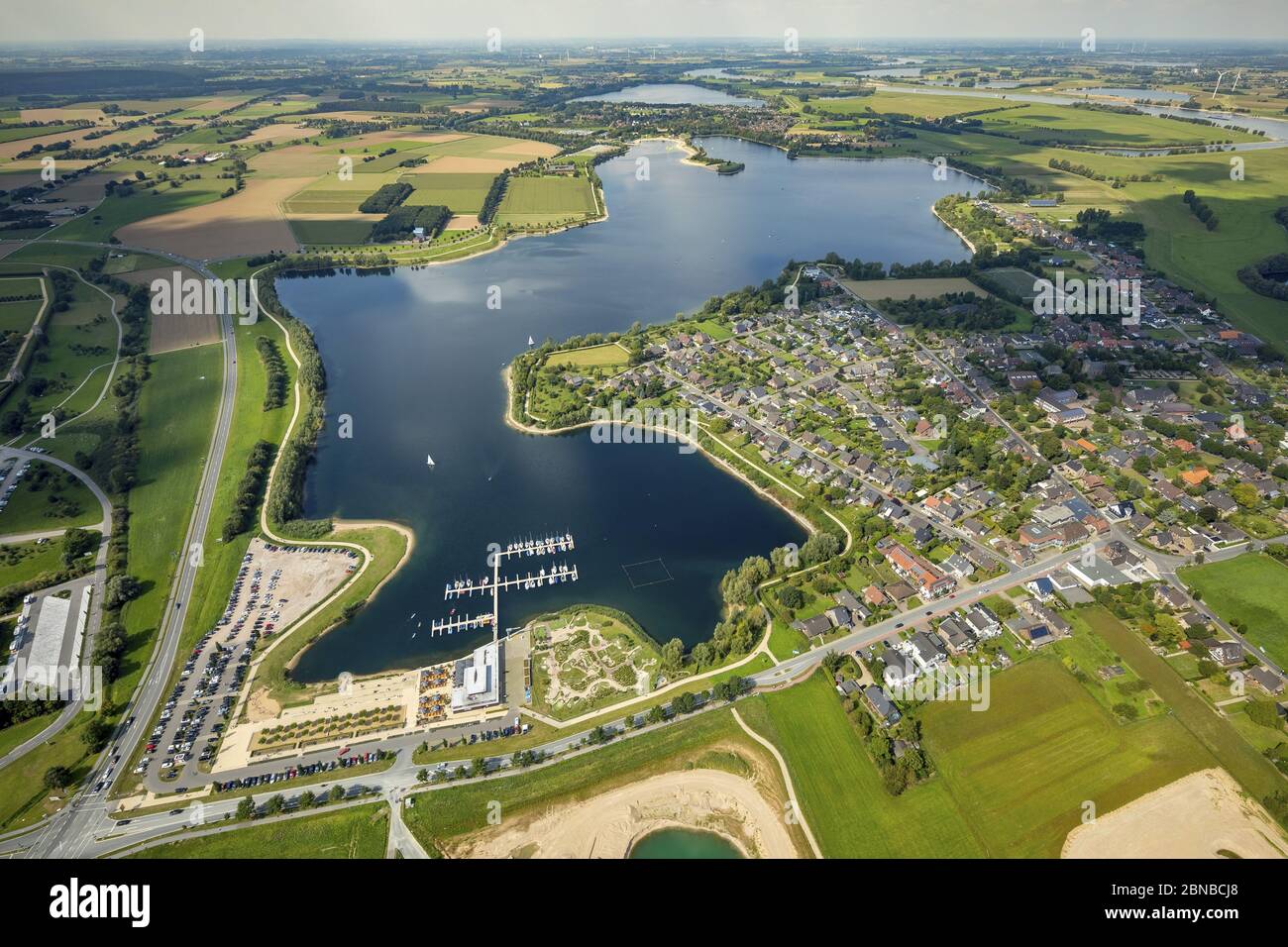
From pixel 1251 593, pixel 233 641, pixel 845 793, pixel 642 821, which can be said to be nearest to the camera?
pixel 642 821

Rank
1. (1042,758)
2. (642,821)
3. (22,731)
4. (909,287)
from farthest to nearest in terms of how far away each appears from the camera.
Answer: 1. (909,287)
2. (22,731)
3. (1042,758)
4. (642,821)

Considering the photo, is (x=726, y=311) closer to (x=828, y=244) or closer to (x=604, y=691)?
(x=828, y=244)

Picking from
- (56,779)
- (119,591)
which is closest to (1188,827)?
(56,779)

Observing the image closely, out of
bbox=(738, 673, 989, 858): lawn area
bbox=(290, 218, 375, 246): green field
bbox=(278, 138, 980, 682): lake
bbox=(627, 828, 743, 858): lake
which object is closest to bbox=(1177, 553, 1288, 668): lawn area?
bbox=(738, 673, 989, 858): lawn area

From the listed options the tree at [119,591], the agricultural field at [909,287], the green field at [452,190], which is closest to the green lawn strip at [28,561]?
the tree at [119,591]

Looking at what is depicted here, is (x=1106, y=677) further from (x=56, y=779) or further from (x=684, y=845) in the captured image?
(x=56, y=779)

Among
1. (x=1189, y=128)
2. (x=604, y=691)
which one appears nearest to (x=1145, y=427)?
(x=604, y=691)
